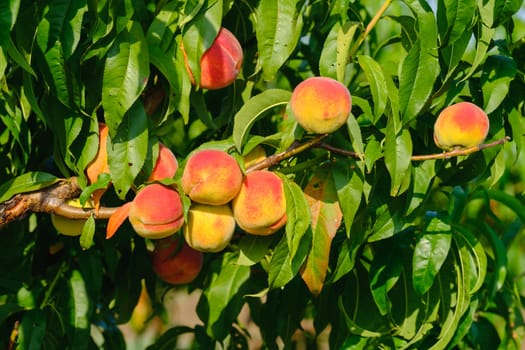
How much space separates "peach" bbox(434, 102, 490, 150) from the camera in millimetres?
1104

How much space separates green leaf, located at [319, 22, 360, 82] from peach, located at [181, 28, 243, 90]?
134mm

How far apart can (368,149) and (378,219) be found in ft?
0.46

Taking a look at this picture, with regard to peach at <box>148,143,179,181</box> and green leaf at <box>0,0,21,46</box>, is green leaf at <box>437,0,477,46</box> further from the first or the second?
green leaf at <box>0,0,21,46</box>

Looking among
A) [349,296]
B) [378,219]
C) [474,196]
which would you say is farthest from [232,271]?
[474,196]

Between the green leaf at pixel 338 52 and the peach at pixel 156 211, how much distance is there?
0.29m

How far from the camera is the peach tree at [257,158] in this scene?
108 cm

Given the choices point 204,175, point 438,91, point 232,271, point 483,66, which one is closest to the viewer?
point 204,175

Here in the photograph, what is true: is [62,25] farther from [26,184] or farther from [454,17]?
[454,17]

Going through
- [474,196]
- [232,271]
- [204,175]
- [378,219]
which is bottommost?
[232,271]

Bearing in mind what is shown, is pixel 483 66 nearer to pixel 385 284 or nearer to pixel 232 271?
pixel 385 284

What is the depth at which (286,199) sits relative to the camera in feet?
3.53

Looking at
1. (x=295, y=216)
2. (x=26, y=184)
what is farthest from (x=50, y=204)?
(x=295, y=216)

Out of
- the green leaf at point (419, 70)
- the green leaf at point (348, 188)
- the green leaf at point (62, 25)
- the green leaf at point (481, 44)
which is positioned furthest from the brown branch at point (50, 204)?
the green leaf at point (481, 44)

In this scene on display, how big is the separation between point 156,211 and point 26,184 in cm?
21
